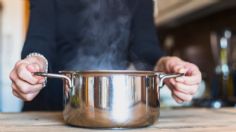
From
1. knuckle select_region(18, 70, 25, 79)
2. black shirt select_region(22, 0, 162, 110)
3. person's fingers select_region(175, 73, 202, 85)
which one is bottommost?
person's fingers select_region(175, 73, 202, 85)

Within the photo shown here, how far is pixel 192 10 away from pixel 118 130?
1428mm

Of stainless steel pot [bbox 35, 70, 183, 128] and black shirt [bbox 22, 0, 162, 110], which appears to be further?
black shirt [bbox 22, 0, 162, 110]

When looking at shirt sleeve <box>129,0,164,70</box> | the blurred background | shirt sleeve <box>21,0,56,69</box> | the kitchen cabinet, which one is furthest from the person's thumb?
the kitchen cabinet

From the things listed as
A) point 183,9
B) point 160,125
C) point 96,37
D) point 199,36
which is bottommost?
point 160,125

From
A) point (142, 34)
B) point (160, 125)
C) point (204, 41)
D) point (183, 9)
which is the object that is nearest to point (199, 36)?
point (204, 41)

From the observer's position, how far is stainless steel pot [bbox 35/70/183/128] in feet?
1.81

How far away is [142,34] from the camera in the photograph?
1072mm

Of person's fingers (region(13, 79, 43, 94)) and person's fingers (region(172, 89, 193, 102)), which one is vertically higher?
person's fingers (region(13, 79, 43, 94))

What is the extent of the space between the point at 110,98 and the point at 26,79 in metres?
0.14

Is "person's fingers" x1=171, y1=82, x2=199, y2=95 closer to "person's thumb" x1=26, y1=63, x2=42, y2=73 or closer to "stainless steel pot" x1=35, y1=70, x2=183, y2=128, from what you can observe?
"stainless steel pot" x1=35, y1=70, x2=183, y2=128

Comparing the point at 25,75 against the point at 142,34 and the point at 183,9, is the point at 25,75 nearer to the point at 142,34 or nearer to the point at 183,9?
the point at 142,34

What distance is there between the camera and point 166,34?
2615mm

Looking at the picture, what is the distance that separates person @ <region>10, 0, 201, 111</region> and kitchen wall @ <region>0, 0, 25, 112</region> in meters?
2.12

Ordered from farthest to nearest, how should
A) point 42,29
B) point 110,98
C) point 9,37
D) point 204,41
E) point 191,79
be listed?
1. point 9,37
2. point 204,41
3. point 42,29
4. point 191,79
5. point 110,98
